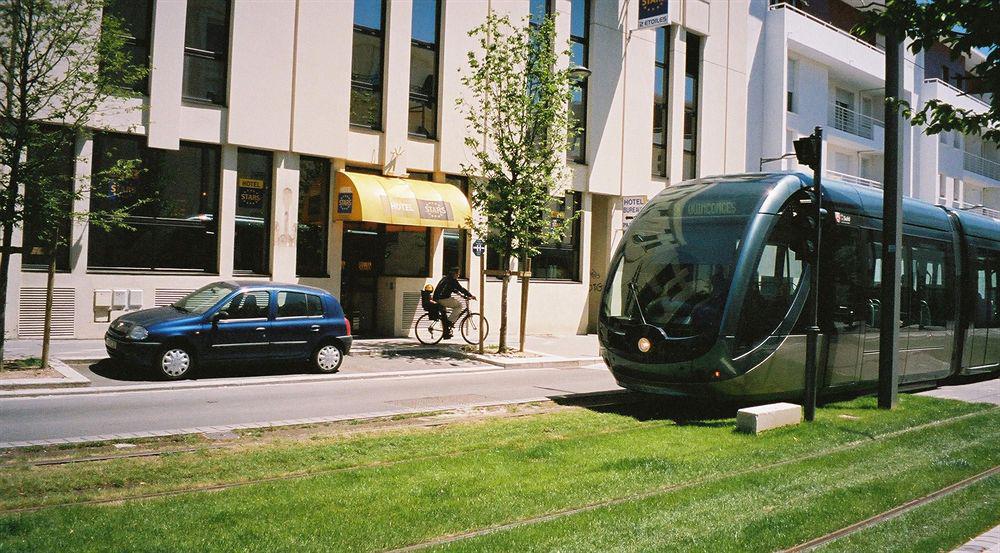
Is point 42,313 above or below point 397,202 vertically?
below

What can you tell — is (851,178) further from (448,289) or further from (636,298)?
(636,298)

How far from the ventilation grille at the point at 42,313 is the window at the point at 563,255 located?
12.3m

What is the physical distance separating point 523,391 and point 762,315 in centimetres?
435

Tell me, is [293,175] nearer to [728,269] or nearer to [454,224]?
[454,224]

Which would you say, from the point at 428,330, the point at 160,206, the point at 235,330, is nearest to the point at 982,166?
the point at 428,330

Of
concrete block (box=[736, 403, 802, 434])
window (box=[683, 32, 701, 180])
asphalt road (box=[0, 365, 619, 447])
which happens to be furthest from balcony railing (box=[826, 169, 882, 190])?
concrete block (box=[736, 403, 802, 434])

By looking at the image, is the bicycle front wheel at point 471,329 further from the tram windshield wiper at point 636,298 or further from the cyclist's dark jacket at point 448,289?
the tram windshield wiper at point 636,298

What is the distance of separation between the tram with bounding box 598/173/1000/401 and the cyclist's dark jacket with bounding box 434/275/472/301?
8.17m

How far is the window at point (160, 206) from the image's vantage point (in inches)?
666

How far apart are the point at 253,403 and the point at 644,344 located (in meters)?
5.37

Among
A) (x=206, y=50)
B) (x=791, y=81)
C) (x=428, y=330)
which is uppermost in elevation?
(x=791, y=81)

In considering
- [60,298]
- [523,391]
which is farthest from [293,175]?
[523,391]

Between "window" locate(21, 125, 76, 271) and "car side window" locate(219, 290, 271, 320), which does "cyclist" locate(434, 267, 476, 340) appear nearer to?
"car side window" locate(219, 290, 271, 320)

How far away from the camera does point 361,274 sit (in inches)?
829
